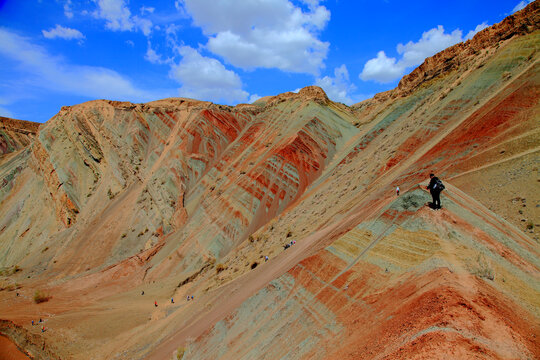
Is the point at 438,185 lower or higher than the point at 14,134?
lower

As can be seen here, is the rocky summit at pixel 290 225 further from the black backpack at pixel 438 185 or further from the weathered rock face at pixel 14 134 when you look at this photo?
the weathered rock face at pixel 14 134

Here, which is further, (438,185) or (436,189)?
(436,189)

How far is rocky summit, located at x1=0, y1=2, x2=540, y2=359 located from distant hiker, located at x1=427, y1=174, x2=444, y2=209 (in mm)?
461

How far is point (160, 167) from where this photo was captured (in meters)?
41.7

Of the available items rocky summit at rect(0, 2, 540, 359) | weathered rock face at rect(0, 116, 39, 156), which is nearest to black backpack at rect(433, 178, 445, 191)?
rocky summit at rect(0, 2, 540, 359)

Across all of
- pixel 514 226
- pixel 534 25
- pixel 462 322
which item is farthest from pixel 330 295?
pixel 534 25

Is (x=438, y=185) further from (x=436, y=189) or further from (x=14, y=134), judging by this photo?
(x=14, y=134)

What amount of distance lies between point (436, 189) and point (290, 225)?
53.1 feet

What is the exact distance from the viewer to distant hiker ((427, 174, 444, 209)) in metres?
9.35

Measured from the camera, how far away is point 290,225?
25.0m

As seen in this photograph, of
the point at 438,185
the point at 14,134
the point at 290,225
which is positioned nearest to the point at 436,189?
the point at 438,185

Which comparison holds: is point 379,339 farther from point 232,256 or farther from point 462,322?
point 232,256

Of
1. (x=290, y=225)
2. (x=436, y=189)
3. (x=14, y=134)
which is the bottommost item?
(x=436, y=189)

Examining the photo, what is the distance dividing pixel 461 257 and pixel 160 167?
1532 inches
